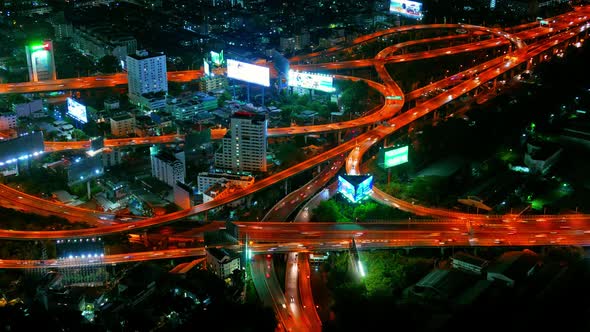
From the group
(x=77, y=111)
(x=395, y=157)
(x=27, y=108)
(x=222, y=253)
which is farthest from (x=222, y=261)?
(x=27, y=108)

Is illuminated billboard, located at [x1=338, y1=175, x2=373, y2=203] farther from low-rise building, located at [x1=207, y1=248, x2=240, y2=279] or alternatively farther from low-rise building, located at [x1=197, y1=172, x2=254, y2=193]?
low-rise building, located at [x1=207, y1=248, x2=240, y2=279]

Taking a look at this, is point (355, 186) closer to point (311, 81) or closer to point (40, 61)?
point (311, 81)

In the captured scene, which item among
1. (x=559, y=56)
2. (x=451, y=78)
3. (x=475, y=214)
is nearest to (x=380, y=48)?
(x=451, y=78)

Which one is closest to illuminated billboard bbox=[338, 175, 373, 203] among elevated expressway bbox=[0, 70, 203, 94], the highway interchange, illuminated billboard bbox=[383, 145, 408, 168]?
the highway interchange

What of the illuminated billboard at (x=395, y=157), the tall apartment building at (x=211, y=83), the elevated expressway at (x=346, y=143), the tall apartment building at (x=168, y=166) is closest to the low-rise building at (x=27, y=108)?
the tall apartment building at (x=211, y=83)

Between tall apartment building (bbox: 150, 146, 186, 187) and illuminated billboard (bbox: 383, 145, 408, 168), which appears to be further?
illuminated billboard (bbox: 383, 145, 408, 168)

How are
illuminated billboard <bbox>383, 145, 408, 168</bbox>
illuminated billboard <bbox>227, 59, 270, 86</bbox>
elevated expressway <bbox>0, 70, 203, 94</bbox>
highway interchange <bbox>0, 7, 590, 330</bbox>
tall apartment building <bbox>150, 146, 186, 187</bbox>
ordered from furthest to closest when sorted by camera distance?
1. elevated expressway <bbox>0, 70, 203, 94</bbox>
2. illuminated billboard <bbox>227, 59, 270, 86</bbox>
3. illuminated billboard <bbox>383, 145, 408, 168</bbox>
4. tall apartment building <bbox>150, 146, 186, 187</bbox>
5. highway interchange <bbox>0, 7, 590, 330</bbox>
